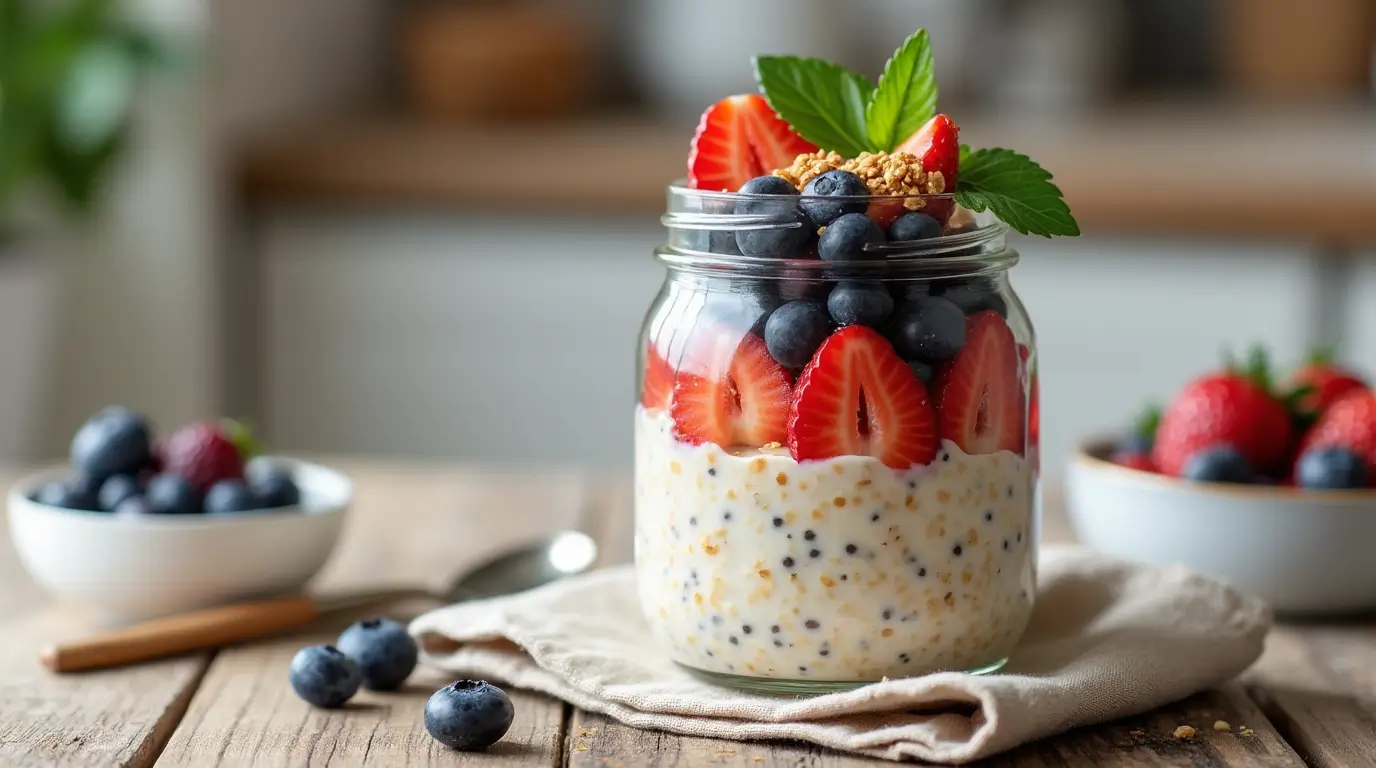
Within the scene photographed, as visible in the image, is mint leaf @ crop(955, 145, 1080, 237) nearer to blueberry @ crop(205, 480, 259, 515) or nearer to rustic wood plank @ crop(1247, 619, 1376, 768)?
rustic wood plank @ crop(1247, 619, 1376, 768)

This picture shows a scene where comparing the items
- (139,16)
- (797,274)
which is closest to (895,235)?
(797,274)

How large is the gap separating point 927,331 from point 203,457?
0.55 metres

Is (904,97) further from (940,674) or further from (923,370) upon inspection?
(940,674)

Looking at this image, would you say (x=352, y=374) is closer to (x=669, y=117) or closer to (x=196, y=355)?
(x=196, y=355)

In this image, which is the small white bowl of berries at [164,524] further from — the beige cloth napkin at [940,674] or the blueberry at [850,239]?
the blueberry at [850,239]

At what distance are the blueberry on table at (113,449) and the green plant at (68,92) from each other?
3.90ft

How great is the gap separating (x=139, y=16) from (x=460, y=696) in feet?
5.78

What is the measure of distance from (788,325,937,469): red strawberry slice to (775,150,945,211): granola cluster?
3.2 inches

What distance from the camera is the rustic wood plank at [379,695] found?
82 centimetres

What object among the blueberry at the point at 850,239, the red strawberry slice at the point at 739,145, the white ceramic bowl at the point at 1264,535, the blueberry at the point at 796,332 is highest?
the red strawberry slice at the point at 739,145

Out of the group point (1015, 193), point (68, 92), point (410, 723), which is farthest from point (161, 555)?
point (68, 92)

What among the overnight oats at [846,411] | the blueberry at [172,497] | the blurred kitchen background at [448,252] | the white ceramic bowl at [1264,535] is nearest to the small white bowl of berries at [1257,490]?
the white ceramic bowl at [1264,535]

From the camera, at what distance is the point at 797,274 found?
843 millimetres

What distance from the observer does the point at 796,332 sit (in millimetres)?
817
